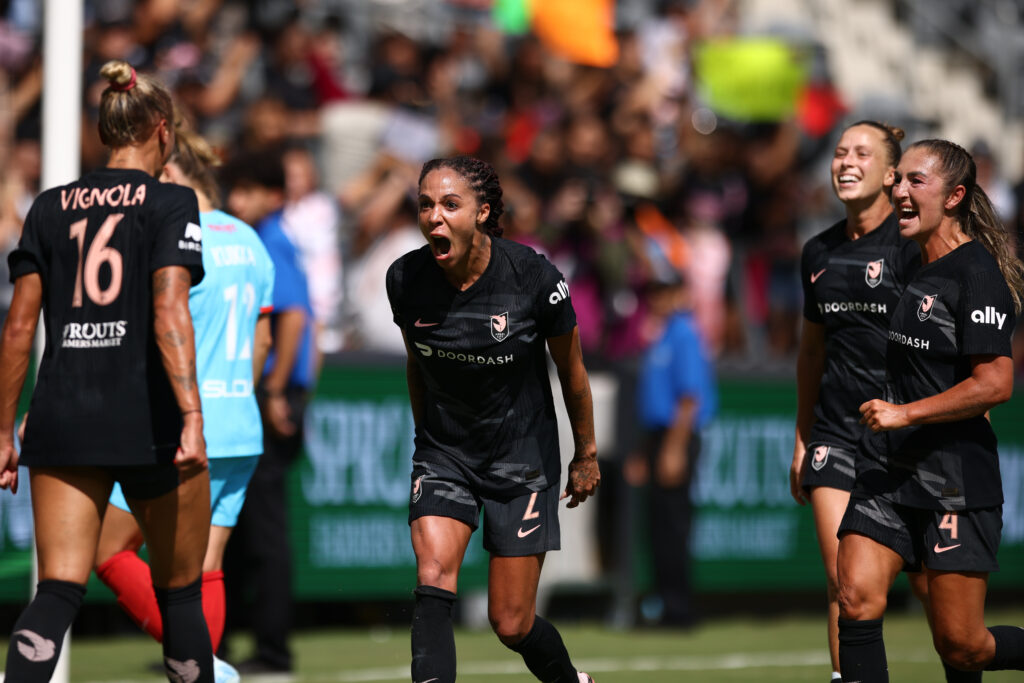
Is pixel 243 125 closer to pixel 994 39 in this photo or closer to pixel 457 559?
pixel 457 559

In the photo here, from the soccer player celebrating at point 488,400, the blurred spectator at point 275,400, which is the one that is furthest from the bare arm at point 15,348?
the blurred spectator at point 275,400

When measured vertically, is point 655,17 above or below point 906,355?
above

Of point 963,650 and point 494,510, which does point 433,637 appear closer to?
point 494,510

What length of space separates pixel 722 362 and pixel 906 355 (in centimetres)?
612

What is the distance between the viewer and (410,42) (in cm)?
1417

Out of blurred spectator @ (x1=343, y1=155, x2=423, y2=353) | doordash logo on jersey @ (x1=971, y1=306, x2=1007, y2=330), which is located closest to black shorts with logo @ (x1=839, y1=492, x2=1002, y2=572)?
doordash logo on jersey @ (x1=971, y1=306, x2=1007, y2=330)

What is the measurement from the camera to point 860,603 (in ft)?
19.6

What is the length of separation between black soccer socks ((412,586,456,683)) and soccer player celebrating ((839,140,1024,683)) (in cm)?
156

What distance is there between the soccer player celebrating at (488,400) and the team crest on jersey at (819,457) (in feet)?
3.95

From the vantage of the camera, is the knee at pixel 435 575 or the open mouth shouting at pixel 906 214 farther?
the open mouth shouting at pixel 906 214

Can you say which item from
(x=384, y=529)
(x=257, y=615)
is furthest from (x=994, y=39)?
(x=257, y=615)

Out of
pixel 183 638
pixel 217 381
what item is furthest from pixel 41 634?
pixel 217 381

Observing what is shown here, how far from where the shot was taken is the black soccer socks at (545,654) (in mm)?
6141

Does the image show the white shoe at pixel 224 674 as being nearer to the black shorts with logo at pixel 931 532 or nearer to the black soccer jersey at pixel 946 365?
the black shorts with logo at pixel 931 532
